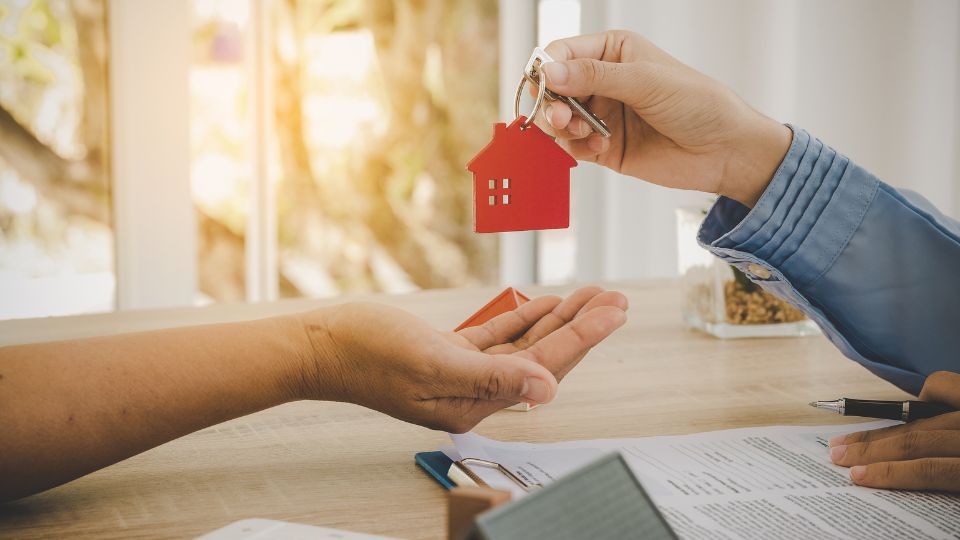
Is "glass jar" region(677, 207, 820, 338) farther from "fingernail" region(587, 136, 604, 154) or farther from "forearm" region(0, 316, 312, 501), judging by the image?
"forearm" region(0, 316, 312, 501)

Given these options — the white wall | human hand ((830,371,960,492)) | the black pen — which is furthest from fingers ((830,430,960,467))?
the white wall

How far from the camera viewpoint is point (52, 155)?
9.80 ft

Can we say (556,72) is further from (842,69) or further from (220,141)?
(220,141)

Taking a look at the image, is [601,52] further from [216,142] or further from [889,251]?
[216,142]

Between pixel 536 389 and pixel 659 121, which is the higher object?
pixel 659 121

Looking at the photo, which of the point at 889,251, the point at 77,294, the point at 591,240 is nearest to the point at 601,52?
the point at 889,251

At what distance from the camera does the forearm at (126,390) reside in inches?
28.9

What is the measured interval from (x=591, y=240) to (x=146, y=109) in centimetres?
170

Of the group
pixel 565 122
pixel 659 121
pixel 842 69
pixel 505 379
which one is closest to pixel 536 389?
pixel 505 379

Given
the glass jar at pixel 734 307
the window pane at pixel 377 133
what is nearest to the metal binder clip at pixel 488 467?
the glass jar at pixel 734 307

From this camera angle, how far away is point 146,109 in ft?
10.1

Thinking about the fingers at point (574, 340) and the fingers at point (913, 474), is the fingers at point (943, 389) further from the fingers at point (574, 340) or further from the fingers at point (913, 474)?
the fingers at point (574, 340)

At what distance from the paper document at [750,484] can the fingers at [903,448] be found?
17 mm

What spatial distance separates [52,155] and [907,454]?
9.54 ft
